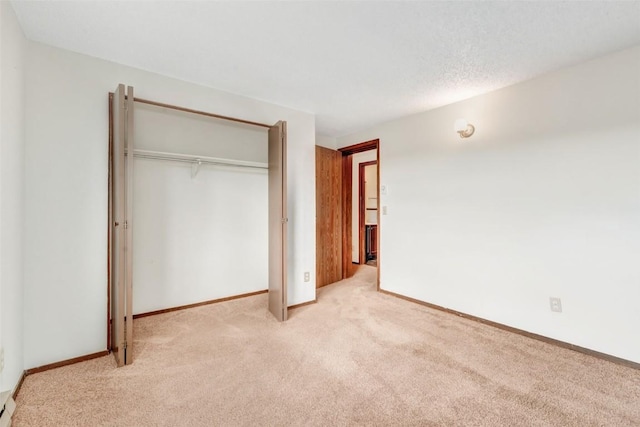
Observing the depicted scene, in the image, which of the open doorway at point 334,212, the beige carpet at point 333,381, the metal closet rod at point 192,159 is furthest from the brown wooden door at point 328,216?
the beige carpet at point 333,381

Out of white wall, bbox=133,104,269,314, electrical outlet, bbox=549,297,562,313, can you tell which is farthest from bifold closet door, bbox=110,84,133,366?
electrical outlet, bbox=549,297,562,313

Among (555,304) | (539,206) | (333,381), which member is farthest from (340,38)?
(555,304)

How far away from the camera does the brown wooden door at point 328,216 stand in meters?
3.97

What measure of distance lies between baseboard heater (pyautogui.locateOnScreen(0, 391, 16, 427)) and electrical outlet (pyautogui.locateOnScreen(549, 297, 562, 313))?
3653 millimetres

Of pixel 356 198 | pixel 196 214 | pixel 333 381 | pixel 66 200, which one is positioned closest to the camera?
pixel 333 381

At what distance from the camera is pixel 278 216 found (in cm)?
272

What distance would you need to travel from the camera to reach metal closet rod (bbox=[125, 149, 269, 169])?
2.64 meters

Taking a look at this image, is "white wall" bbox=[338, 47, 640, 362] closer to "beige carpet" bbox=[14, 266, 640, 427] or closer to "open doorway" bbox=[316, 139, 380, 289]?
"beige carpet" bbox=[14, 266, 640, 427]

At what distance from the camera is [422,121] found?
331 centimetres

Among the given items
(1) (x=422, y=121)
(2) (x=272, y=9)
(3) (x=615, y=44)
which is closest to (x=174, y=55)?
(2) (x=272, y=9)

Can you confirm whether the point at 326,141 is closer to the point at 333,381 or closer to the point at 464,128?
the point at 464,128

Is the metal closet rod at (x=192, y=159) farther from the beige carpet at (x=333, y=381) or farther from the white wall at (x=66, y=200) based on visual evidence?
the beige carpet at (x=333, y=381)

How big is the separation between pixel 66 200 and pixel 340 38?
2.28 m

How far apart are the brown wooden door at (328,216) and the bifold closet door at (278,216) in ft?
3.87
